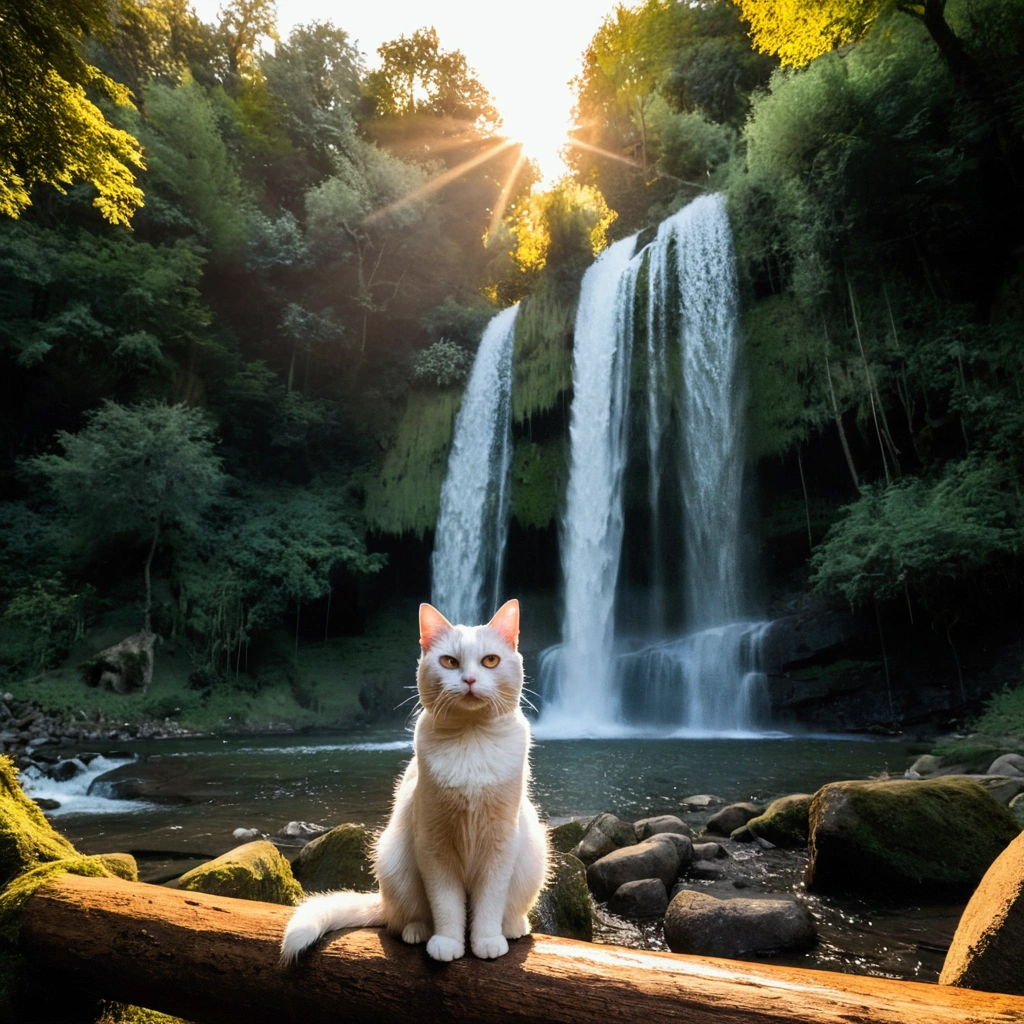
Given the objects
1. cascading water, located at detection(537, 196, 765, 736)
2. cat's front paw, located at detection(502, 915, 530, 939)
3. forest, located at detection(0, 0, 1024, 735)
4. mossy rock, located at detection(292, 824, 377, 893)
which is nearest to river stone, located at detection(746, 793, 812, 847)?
mossy rock, located at detection(292, 824, 377, 893)

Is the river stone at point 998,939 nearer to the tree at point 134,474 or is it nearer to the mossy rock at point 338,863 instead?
the mossy rock at point 338,863

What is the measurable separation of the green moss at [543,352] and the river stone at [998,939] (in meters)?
17.6

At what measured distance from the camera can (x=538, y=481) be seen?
64.1 ft

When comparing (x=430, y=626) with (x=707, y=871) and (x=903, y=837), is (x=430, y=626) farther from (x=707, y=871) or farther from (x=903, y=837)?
(x=903, y=837)

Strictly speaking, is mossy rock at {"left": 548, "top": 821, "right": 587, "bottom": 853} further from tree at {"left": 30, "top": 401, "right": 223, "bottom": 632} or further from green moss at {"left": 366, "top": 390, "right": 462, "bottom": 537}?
green moss at {"left": 366, "top": 390, "right": 462, "bottom": 537}

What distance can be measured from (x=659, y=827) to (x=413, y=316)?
22800mm

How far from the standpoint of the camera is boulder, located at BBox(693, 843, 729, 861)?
533 centimetres

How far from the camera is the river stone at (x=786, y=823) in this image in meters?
5.73

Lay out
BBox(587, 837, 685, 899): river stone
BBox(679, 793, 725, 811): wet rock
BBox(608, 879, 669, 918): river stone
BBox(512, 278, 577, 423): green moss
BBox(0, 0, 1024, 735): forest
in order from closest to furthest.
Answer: BBox(608, 879, 669, 918): river stone, BBox(587, 837, 685, 899): river stone, BBox(679, 793, 725, 811): wet rock, BBox(0, 0, 1024, 735): forest, BBox(512, 278, 577, 423): green moss

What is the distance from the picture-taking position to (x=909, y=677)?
12.6 m

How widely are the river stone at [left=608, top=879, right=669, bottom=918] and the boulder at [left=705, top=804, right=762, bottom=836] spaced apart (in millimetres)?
1931

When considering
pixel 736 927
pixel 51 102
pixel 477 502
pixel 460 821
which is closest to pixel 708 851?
pixel 736 927

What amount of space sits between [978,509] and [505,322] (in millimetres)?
15560

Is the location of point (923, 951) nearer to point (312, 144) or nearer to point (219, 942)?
point (219, 942)
